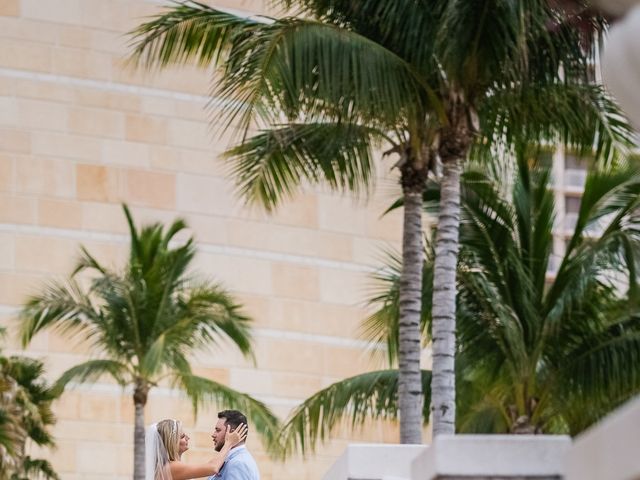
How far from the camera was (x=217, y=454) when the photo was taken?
36.2ft

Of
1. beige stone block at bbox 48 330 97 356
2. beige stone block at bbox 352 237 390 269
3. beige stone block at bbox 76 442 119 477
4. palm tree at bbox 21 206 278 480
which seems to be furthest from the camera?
beige stone block at bbox 352 237 390 269

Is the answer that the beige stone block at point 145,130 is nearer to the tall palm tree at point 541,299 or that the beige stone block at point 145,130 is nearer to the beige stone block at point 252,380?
the beige stone block at point 252,380

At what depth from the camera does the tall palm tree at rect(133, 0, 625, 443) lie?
14914 mm

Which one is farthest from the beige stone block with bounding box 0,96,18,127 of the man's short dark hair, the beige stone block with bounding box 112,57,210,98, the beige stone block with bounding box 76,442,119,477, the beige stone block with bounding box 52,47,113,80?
the man's short dark hair

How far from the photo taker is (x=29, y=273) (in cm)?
3603

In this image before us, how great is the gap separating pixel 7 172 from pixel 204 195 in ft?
15.3

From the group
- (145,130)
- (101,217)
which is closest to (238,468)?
(101,217)

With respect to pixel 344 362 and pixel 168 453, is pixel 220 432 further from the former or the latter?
pixel 344 362

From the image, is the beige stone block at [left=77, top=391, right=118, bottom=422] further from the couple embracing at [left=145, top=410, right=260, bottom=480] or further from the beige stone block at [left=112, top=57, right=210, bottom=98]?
the couple embracing at [left=145, top=410, right=260, bottom=480]

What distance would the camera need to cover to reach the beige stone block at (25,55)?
120 feet

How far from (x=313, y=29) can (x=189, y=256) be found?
1037 centimetres

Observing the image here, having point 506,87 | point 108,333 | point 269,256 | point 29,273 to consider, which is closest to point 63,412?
point 29,273

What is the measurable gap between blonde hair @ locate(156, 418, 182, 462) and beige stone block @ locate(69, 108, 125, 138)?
26431 mm

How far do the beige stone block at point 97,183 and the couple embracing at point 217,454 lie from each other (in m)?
25.9
